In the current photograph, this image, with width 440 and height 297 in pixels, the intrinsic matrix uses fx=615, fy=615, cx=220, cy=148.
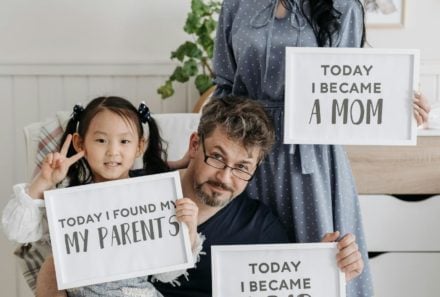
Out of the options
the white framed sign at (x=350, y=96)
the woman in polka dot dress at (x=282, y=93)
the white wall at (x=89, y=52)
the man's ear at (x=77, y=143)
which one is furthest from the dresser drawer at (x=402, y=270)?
the man's ear at (x=77, y=143)

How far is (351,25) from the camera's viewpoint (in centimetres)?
143

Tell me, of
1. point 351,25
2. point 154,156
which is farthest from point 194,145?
point 351,25

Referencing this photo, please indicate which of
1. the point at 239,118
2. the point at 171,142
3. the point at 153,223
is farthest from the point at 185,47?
the point at 153,223

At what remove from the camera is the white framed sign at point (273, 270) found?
1.29 m

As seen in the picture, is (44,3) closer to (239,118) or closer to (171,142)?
(171,142)

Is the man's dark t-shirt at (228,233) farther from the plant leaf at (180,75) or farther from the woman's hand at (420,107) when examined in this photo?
the plant leaf at (180,75)

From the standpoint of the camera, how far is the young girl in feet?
3.91

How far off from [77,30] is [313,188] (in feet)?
4.15

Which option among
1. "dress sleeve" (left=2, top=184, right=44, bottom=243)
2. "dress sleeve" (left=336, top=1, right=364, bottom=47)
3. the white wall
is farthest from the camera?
the white wall

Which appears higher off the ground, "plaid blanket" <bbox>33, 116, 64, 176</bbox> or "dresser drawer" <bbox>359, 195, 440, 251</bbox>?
"plaid blanket" <bbox>33, 116, 64, 176</bbox>

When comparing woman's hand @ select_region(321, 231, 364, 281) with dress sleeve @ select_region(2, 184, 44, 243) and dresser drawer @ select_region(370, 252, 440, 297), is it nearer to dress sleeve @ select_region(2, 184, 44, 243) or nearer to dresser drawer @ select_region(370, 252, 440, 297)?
dress sleeve @ select_region(2, 184, 44, 243)

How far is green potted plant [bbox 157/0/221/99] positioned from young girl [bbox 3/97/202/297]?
2.49 ft

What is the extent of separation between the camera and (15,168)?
240cm

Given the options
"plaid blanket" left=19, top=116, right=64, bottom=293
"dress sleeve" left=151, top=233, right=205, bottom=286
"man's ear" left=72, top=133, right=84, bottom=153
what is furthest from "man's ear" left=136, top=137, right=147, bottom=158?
"plaid blanket" left=19, top=116, right=64, bottom=293
